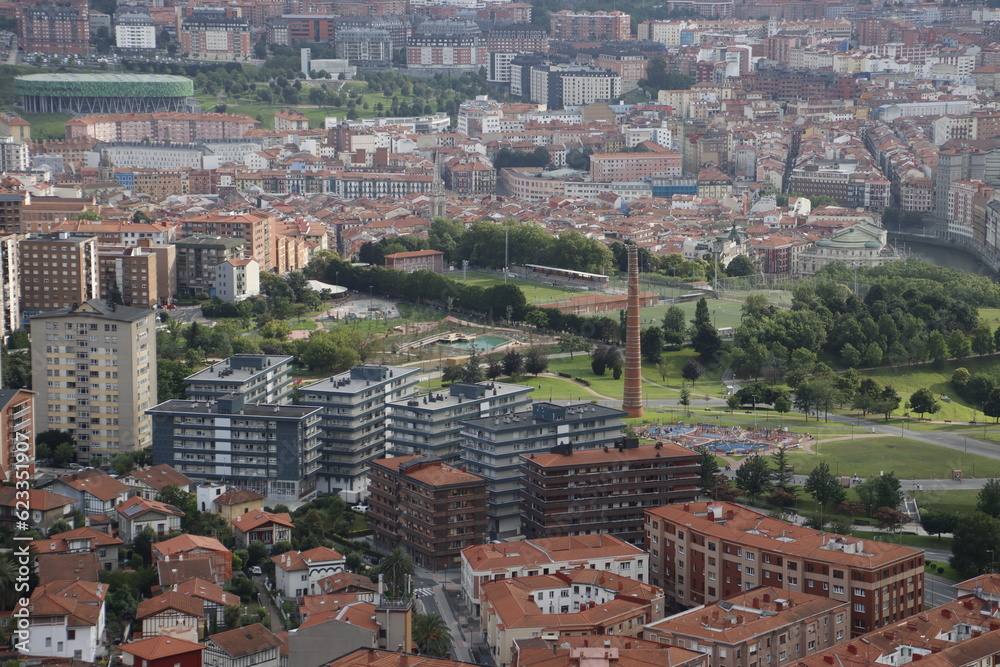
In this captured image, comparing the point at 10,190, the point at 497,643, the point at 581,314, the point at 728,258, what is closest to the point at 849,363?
the point at 581,314

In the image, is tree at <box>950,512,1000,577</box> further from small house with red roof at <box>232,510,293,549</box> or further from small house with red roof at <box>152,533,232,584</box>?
small house with red roof at <box>152,533,232,584</box>

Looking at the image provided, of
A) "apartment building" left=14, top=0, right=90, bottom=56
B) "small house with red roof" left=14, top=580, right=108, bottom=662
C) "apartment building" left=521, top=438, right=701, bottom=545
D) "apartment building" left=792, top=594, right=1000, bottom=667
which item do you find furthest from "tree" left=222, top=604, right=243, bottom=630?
"apartment building" left=14, top=0, right=90, bottom=56

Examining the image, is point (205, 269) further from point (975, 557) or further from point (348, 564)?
point (975, 557)

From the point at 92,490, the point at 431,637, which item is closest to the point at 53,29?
the point at 92,490

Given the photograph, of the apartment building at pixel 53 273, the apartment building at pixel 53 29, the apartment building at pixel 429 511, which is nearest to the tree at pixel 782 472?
the apartment building at pixel 429 511

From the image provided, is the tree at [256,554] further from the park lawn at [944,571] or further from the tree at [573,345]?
the tree at [573,345]

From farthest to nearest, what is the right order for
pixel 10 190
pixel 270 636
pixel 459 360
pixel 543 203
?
1. pixel 543 203
2. pixel 10 190
3. pixel 459 360
4. pixel 270 636

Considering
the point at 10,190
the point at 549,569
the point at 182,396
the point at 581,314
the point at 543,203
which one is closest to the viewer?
the point at 549,569

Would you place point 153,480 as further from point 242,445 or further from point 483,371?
point 483,371
